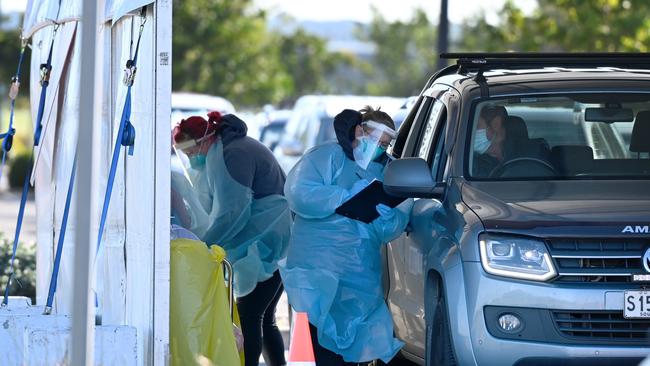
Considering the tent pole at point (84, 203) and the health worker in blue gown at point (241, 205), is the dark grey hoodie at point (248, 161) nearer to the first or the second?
the health worker in blue gown at point (241, 205)

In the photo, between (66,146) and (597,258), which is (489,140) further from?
(66,146)

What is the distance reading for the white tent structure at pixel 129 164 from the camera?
6363 millimetres

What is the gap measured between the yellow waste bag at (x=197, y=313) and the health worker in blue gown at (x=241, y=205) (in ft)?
4.89

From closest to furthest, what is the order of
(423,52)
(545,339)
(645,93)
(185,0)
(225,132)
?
(545,339) → (645,93) → (225,132) → (185,0) → (423,52)

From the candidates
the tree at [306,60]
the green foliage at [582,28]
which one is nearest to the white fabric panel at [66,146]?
the green foliage at [582,28]

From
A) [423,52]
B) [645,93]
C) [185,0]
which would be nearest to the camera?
[645,93]

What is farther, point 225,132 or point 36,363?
point 225,132

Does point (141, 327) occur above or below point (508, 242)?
below

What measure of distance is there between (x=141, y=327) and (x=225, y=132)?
240 cm

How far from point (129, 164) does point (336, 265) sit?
1.39 m

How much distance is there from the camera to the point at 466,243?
6480mm

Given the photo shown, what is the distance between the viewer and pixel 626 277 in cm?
637

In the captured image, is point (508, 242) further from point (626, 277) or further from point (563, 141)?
point (563, 141)

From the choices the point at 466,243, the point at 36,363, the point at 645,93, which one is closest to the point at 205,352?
the point at 36,363
